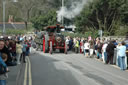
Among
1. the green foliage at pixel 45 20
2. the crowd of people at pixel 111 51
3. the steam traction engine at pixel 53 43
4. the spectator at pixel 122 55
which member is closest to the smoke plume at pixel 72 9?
the steam traction engine at pixel 53 43

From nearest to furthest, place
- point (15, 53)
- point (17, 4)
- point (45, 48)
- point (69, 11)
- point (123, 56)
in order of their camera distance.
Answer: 1. point (123, 56)
2. point (15, 53)
3. point (45, 48)
4. point (69, 11)
5. point (17, 4)

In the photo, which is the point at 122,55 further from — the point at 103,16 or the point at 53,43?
the point at 103,16

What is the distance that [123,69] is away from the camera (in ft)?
51.0

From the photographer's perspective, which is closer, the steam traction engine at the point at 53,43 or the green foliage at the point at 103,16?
the steam traction engine at the point at 53,43

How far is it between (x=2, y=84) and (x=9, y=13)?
77.0 m

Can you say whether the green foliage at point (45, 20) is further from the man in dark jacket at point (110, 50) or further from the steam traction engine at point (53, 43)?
the man in dark jacket at point (110, 50)

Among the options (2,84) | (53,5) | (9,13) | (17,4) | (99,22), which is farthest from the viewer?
(9,13)

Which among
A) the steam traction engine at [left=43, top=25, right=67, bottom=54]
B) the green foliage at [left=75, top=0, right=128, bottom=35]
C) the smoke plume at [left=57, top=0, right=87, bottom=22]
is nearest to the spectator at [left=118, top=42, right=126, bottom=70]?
the steam traction engine at [left=43, top=25, right=67, bottom=54]

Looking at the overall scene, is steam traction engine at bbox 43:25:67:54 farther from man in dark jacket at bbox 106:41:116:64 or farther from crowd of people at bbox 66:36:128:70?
man in dark jacket at bbox 106:41:116:64

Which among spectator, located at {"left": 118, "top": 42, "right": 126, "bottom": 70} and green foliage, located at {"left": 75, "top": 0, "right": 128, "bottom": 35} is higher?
green foliage, located at {"left": 75, "top": 0, "right": 128, "bottom": 35}

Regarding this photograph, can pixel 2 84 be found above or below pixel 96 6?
below

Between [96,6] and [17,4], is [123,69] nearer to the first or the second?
[96,6]

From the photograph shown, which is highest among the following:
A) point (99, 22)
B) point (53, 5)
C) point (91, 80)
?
point (53, 5)

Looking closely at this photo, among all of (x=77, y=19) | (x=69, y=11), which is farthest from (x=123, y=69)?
(x=77, y=19)
